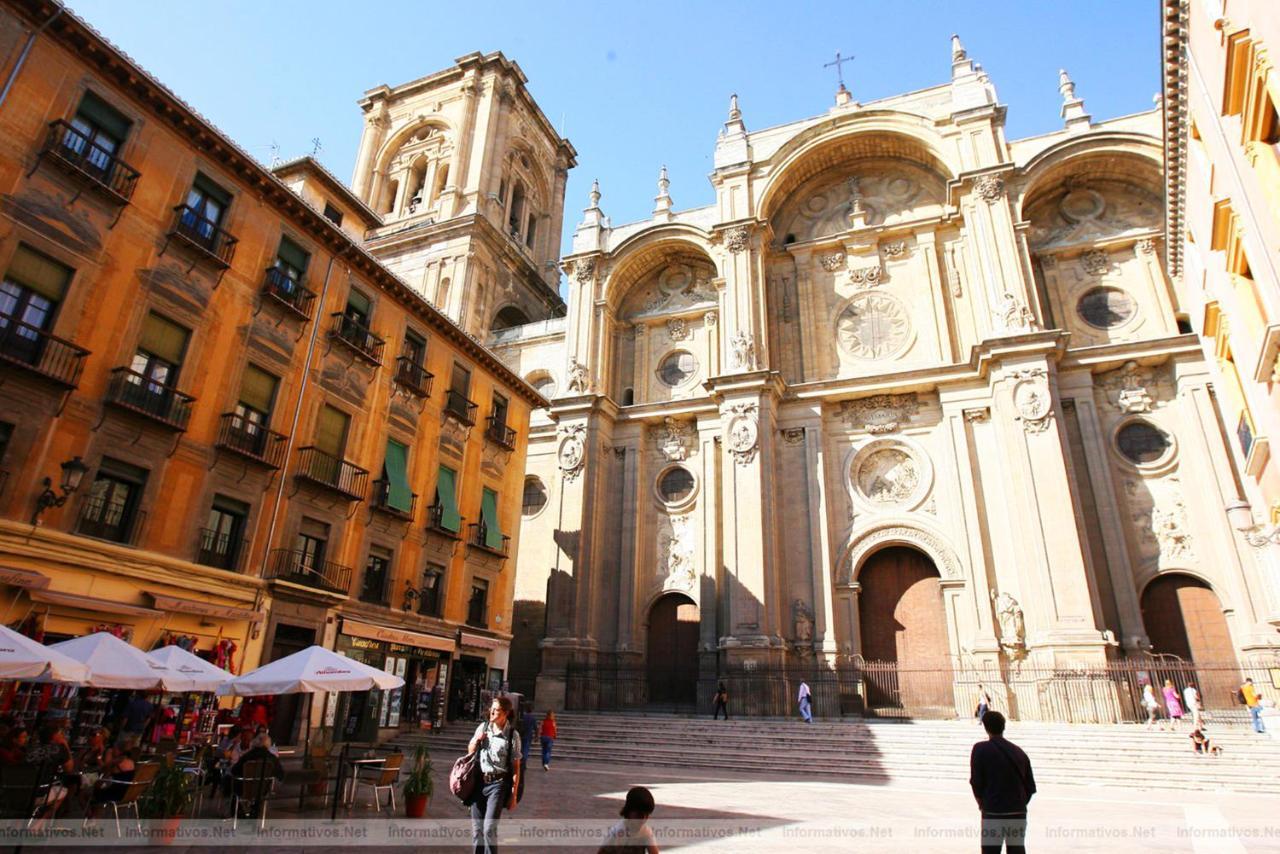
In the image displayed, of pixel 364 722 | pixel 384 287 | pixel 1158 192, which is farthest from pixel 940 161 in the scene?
pixel 364 722

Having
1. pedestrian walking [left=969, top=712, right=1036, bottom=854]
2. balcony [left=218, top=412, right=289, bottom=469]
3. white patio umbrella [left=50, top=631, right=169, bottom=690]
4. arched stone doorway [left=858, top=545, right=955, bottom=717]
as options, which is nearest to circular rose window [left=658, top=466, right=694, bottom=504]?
arched stone doorway [left=858, top=545, right=955, bottom=717]

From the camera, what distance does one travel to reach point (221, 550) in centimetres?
1485

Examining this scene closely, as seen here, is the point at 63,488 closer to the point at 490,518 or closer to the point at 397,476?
the point at 397,476

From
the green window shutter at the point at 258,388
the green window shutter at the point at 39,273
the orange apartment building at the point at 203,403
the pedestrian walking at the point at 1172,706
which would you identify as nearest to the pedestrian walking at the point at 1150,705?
the pedestrian walking at the point at 1172,706

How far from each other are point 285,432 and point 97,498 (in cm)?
414

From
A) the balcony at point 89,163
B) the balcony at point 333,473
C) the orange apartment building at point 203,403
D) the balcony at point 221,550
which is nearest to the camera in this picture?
the orange apartment building at point 203,403

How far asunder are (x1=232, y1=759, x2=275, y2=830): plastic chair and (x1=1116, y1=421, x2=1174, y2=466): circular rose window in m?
24.1

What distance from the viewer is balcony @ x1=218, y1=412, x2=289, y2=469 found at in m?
15.0

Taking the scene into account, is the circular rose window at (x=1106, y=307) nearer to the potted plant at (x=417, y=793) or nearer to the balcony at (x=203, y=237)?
the potted plant at (x=417, y=793)

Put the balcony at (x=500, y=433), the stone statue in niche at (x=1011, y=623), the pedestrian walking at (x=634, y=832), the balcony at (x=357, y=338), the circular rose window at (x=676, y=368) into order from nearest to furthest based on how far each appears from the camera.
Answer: the pedestrian walking at (x=634, y=832) → the balcony at (x=357, y=338) → the stone statue in niche at (x=1011, y=623) → the balcony at (x=500, y=433) → the circular rose window at (x=676, y=368)

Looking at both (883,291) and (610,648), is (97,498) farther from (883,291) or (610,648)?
(883,291)

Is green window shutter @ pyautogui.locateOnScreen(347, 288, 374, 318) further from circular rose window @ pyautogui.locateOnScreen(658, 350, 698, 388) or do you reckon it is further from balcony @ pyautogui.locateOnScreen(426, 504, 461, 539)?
circular rose window @ pyautogui.locateOnScreen(658, 350, 698, 388)

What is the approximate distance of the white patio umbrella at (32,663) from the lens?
768 cm

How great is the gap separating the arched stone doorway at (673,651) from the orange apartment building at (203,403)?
23.3 ft
